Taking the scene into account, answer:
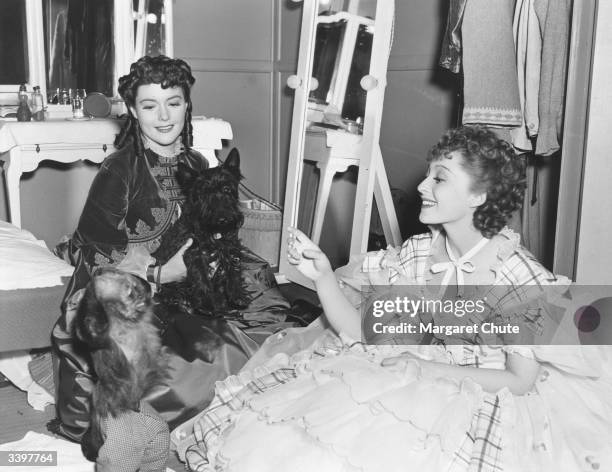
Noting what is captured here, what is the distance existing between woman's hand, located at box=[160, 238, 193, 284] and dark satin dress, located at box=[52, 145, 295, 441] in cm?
11

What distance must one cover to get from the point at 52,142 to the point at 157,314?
1.65 metres

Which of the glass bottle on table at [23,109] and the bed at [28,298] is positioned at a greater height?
the glass bottle on table at [23,109]

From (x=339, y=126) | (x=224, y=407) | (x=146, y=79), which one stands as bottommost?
(x=224, y=407)

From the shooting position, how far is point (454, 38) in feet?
9.49

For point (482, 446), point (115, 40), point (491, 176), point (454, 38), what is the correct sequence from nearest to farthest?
point (482, 446), point (491, 176), point (454, 38), point (115, 40)

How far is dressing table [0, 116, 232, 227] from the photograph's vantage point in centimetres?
353

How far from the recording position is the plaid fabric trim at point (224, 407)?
198 cm

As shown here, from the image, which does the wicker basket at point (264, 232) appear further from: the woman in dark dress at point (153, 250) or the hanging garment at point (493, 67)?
the hanging garment at point (493, 67)

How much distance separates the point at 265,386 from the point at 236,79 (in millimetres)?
3322

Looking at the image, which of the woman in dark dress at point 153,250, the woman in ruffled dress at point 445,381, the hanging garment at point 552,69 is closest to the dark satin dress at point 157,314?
the woman in dark dress at point 153,250

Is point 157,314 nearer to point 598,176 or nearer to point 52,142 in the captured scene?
point 598,176

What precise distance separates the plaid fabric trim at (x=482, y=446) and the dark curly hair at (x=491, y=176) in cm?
50

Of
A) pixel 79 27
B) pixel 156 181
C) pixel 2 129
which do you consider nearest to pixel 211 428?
pixel 156 181

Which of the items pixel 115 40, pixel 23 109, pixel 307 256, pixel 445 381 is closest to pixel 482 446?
pixel 445 381
